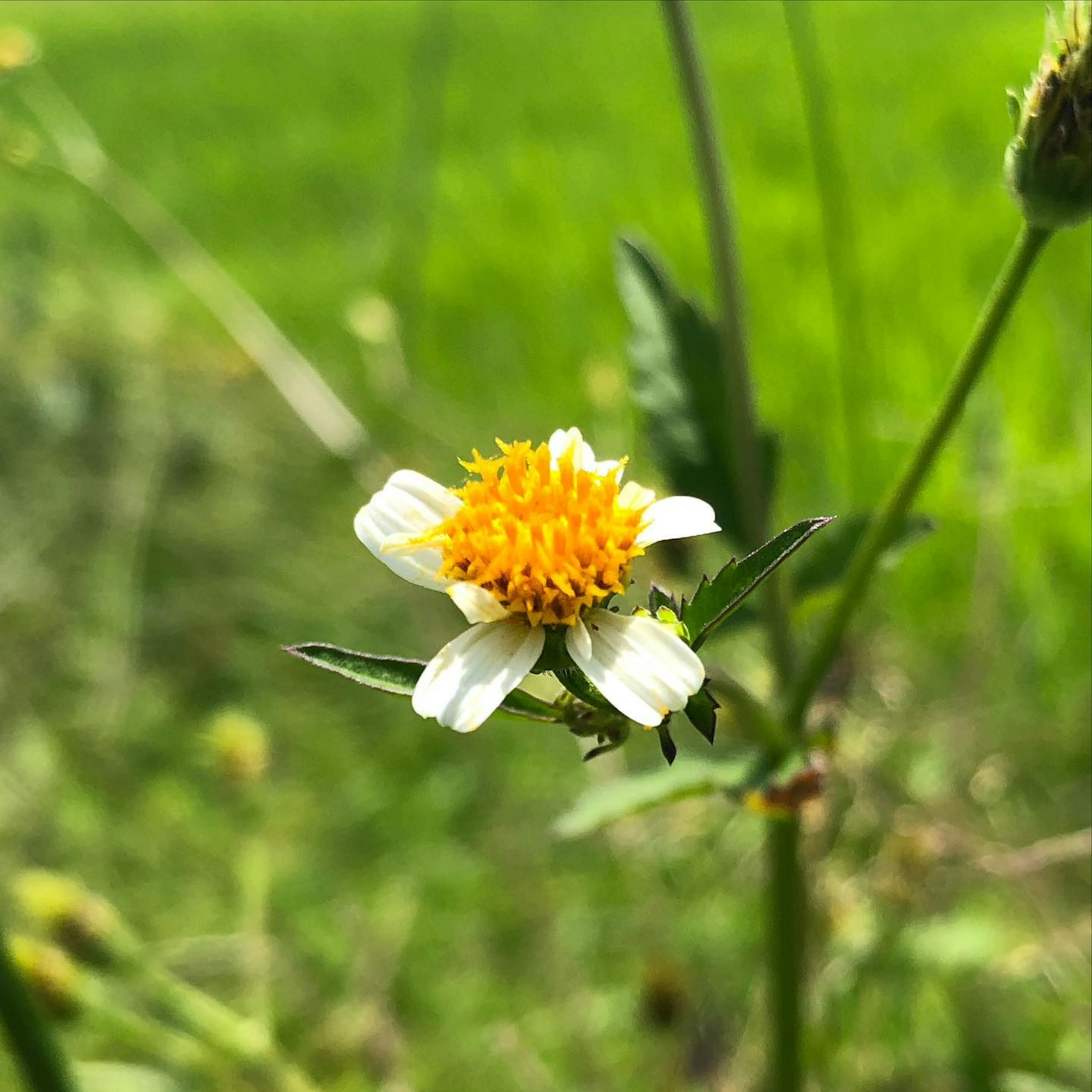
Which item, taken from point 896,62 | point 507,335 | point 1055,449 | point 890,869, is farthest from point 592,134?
point 890,869

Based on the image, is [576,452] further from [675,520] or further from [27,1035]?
[27,1035]

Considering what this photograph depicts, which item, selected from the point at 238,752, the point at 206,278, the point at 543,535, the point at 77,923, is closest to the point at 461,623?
the point at 238,752

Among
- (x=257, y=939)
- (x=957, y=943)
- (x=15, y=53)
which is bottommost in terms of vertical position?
(x=957, y=943)

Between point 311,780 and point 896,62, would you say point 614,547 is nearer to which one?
point 311,780

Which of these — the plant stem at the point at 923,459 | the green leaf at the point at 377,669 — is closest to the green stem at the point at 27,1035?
the green leaf at the point at 377,669

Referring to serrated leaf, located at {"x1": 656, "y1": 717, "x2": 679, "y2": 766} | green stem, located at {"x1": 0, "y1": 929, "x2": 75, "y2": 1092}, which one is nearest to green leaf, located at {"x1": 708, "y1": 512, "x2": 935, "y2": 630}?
serrated leaf, located at {"x1": 656, "y1": 717, "x2": 679, "y2": 766}

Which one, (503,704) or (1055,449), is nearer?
(503,704)

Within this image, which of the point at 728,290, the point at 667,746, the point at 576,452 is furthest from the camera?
the point at 728,290
